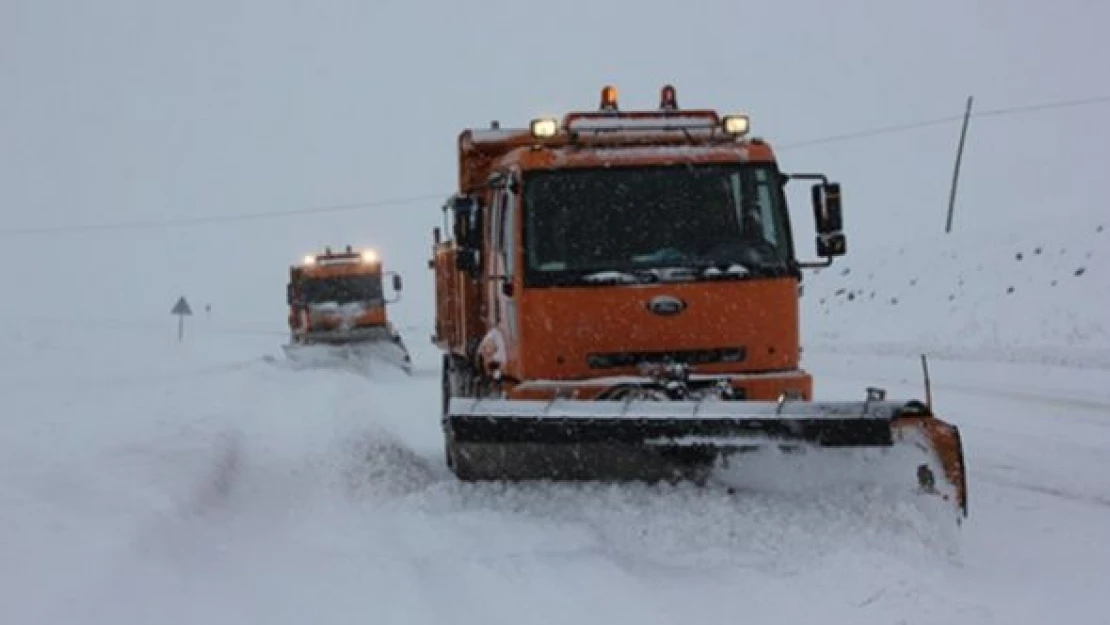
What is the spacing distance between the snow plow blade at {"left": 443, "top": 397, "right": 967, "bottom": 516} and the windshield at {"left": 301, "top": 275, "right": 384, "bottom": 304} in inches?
773

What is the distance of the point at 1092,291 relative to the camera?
24391 millimetres

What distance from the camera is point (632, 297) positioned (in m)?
7.94

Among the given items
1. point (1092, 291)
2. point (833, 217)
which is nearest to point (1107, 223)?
point (1092, 291)

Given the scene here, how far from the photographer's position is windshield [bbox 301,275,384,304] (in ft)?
88.3

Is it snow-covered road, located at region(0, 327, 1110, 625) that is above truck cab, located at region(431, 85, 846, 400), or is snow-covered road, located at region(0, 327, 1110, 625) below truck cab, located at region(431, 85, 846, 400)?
below

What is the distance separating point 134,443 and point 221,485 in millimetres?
1611

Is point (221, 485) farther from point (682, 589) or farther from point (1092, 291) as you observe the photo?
point (1092, 291)

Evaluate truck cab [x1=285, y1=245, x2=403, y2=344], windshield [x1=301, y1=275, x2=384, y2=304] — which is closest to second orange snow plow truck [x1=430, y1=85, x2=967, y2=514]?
truck cab [x1=285, y1=245, x2=403, y2=344]

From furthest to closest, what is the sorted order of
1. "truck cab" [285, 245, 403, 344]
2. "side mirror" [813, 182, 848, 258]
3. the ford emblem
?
"truck cab" [285, 245, 403, 344]
"side mirror" [813, 182, 848, 258]
the ford emblem

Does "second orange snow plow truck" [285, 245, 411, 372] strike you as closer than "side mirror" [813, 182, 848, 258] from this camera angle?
No

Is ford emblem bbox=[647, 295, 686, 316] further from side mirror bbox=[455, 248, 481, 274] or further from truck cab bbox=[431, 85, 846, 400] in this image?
side mirror bbox=[455, 248, 481, 274]

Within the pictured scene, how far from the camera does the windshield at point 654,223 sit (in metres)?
8.09

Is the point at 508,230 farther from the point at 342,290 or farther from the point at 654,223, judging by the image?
the point at 342,290

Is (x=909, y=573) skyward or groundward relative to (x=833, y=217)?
groundward
